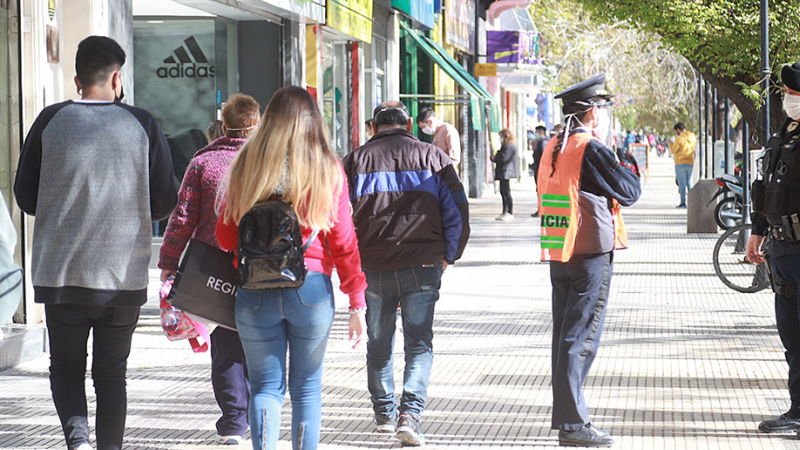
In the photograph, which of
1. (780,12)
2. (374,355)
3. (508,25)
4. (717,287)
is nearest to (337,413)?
(374,355)

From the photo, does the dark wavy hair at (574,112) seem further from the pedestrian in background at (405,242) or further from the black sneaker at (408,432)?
the black sneaker at (408,432)

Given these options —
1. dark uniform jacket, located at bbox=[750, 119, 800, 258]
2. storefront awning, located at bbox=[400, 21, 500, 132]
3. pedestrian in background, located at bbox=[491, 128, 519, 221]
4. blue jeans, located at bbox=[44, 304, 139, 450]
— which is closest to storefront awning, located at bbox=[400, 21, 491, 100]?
storefront awning, located at bbox=[400, 21, 500, 132]

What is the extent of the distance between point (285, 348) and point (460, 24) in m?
28.3

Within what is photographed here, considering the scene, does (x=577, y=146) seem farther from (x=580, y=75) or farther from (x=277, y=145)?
(x=580, y=75)

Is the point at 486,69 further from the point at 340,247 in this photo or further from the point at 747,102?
the point at 340,247

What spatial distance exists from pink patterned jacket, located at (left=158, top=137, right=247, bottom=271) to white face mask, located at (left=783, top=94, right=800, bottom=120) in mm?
2864

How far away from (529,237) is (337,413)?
41.8ft

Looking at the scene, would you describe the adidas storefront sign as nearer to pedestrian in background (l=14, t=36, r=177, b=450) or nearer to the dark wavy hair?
the dark wavy hair

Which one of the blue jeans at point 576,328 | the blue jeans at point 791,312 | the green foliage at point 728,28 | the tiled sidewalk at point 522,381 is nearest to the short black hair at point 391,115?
the blue jeans at point 576,328

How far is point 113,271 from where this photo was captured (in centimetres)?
460

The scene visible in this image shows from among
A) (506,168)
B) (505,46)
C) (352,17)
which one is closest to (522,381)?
(352,17)

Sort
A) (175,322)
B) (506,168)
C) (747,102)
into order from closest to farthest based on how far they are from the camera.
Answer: (175,322)
(747,102)
(506,168)

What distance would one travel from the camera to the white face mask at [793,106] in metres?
5.97

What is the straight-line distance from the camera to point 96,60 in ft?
15.3
